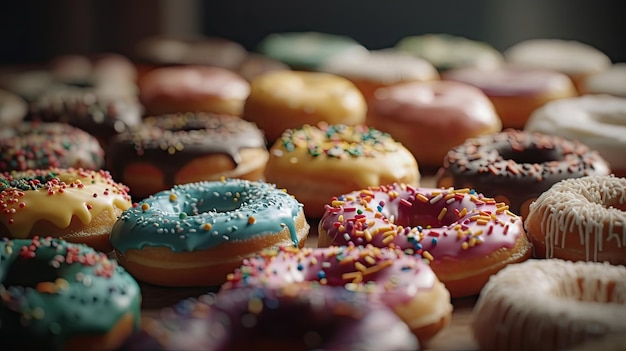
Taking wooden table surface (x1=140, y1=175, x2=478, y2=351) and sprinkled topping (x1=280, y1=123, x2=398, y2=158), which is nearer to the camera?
wooden table surface (x1=140, y1=175, x2=478, y2=351)

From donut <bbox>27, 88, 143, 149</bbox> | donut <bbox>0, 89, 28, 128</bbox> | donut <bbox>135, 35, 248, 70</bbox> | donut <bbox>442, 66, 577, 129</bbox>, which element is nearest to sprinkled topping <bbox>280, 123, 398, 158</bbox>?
donut <bbox>27, 88, 143, 149</bbox>

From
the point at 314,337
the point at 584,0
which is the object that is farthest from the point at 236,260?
the point at 584,0

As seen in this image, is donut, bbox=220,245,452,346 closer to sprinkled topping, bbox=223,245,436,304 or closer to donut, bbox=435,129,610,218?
sprinkled topping, bbox=223,245,436,304

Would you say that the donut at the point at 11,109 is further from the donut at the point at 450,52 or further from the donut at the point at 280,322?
the donut at the point at 280,322

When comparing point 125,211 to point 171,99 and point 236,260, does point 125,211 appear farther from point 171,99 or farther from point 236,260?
point 171,99

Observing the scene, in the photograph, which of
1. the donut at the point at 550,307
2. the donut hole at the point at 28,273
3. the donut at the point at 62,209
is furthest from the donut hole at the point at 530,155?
the donut hole at the point at 28,273

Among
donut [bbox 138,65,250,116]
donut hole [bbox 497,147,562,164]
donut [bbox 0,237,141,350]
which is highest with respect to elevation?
donut hole [bbox 497,147,562,164]
